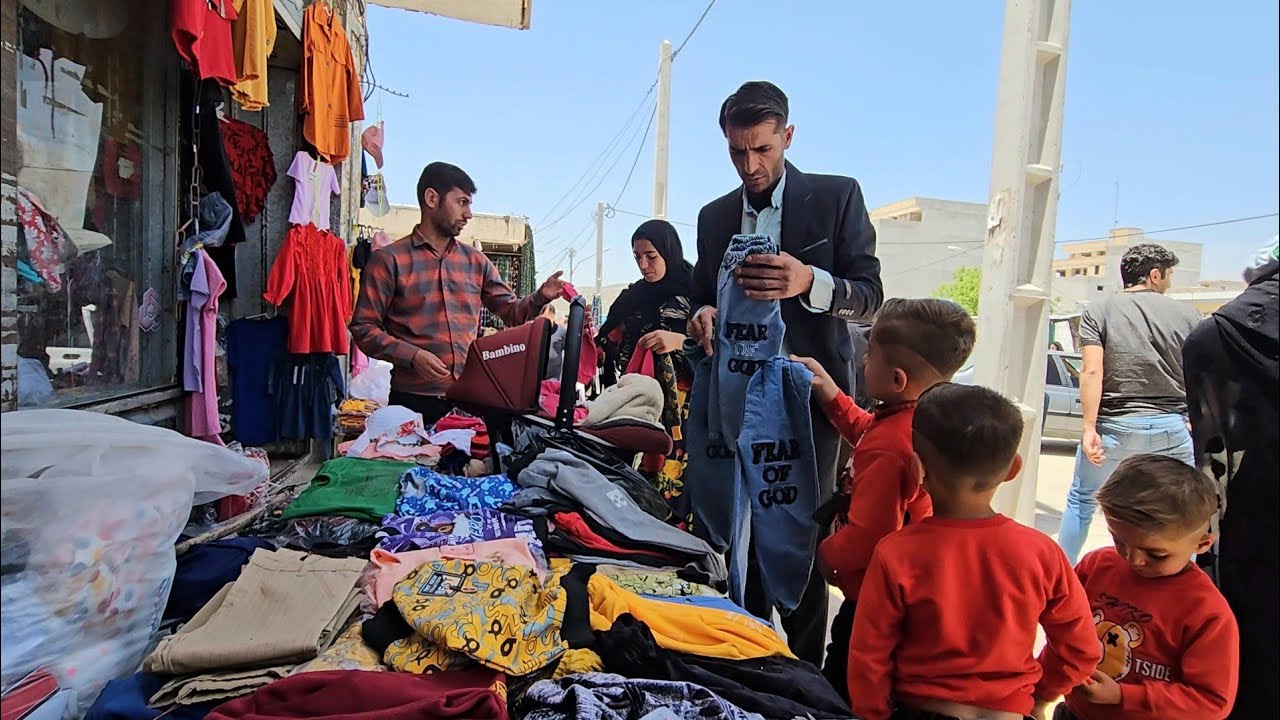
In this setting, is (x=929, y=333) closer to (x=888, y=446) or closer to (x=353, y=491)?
(x=888, y=446)

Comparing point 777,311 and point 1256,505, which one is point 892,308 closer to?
point 777,311

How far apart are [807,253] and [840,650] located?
3.87 ft

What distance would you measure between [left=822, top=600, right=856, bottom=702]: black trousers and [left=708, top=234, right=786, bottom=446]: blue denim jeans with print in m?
0.60

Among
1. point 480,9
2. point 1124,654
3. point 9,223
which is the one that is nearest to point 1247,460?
point 1124,654

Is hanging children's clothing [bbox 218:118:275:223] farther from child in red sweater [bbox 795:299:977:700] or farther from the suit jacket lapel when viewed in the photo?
child in red sweater [bbox 795:299:977:700]

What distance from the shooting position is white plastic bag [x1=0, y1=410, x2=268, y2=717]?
124cm

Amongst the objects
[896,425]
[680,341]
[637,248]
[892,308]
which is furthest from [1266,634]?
[637,248]

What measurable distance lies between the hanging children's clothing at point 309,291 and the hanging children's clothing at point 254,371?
11 cm

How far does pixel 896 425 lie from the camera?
1.77 metres

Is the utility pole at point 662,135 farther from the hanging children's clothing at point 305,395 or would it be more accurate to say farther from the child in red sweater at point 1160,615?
the child in red sweater at point 1160,615

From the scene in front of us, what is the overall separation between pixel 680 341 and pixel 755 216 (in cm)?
118

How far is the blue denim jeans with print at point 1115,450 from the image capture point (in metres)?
3.47

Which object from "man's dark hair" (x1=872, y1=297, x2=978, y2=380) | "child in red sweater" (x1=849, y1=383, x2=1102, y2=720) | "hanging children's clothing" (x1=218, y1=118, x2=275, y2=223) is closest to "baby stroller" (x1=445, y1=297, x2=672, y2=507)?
"man's dark hair" (x1=872, y1=297, x2=978, y2=380)

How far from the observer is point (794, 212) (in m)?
2.27
